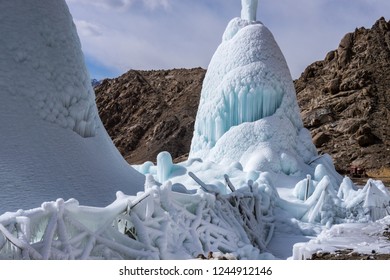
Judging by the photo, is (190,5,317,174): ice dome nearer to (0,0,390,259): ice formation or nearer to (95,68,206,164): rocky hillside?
(0,0,390,259): ice formation

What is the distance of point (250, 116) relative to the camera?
15.2 m

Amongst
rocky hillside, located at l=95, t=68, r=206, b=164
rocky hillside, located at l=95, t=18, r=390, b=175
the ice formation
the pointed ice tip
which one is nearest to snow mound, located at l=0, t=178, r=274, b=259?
the ice formation

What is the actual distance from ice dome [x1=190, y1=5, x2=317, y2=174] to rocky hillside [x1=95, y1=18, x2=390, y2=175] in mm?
16167

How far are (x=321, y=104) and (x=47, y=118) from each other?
31.9 metres

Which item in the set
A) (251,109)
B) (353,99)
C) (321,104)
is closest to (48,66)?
(251,109)

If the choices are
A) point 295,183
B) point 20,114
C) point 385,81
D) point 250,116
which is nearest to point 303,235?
point 295,183

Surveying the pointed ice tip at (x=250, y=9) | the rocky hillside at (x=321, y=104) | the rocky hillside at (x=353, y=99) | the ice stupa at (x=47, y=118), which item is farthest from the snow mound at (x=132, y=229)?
A: the rocky hillside at (x=353, y=99)

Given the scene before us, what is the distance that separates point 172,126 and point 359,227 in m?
39.4

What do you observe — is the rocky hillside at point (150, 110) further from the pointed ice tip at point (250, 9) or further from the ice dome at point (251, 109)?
the ice dome at point (251, 109)

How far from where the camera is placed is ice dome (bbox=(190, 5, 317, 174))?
47.8ft

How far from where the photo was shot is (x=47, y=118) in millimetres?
6852

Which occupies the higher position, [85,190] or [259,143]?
[259,143]

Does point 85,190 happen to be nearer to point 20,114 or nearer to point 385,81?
point 20,114

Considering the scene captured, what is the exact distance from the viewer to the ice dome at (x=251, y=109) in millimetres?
14555
